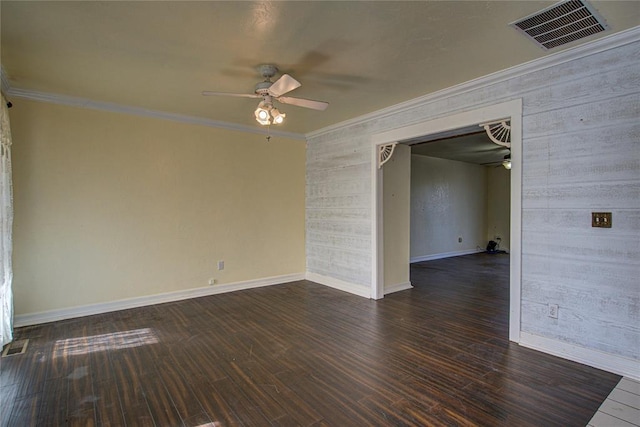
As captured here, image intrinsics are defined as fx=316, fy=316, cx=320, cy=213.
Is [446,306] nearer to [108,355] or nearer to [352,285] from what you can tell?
[352,285]

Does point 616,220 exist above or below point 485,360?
above

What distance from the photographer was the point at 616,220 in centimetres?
254

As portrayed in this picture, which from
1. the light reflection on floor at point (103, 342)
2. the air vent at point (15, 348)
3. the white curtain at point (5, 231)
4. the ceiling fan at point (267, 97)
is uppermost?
the ceiling fan at point (267, 97)

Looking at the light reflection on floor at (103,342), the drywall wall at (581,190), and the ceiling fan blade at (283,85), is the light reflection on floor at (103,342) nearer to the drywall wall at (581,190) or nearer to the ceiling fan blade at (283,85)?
the ceiling fan blade at (283,85)

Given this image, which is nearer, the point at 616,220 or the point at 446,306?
→ the point at 616,220

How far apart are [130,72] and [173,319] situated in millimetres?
2802

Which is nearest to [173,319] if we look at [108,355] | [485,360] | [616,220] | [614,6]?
[108,355]

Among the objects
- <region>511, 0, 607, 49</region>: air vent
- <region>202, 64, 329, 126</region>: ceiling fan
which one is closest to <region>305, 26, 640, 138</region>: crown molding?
<region>511, 0, 607, 49</region>: air vent

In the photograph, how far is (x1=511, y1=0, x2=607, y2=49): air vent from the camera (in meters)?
2.14

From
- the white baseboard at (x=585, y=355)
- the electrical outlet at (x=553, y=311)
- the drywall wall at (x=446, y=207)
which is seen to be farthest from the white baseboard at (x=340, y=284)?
the drywall wall at (x=446, y=207)

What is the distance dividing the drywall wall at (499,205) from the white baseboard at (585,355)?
7.04 metres

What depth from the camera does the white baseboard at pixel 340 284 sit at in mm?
4801

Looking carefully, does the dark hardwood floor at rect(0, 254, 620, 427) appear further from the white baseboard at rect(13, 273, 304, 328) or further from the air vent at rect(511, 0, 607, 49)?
the air vent at rect(511, 0, 607, 49)

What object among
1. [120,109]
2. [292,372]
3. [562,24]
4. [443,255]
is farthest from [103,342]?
[443,255]
